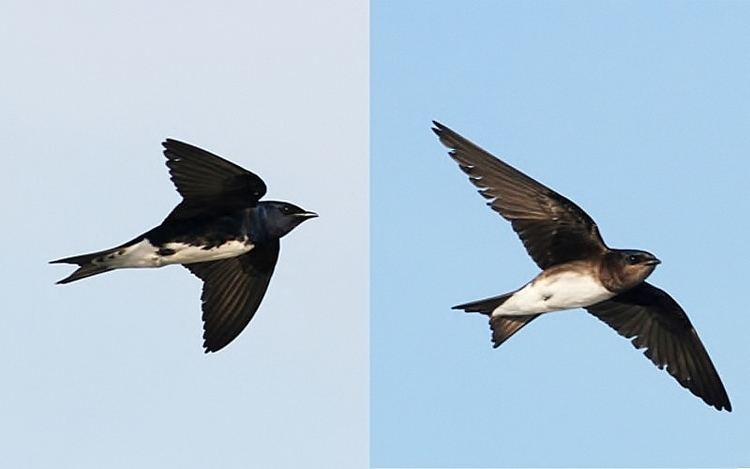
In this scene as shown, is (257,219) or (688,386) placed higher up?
(257,219)

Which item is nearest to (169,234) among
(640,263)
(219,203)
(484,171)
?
(219,203)

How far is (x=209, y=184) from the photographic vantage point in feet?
40.3

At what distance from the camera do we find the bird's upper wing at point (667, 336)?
13.2 m

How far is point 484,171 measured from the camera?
11844 mm

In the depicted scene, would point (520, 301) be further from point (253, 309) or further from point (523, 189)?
point (253, 309)

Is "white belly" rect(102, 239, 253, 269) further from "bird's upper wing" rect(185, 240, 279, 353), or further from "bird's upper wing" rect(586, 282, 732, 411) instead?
"bird's upper wing" rect(586, 282, 732, 411)

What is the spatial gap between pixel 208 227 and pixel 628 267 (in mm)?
2635

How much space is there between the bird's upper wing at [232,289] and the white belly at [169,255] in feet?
1.55

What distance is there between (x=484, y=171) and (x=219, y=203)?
68.3 inches

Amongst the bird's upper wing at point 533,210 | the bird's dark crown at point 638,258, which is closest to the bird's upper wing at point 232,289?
the bird's upper wing at point 533,210

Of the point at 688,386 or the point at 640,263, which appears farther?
the point at 688,386

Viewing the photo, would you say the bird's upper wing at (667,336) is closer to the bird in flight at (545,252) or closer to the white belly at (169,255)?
the bird in flight at (545,252)

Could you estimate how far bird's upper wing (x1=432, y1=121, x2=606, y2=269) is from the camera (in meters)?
11.8

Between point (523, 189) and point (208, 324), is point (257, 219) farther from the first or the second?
point (523, 189)
